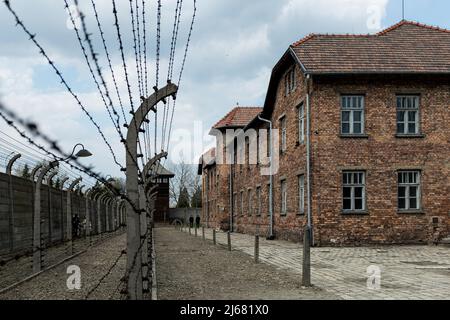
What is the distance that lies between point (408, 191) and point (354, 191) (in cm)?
204

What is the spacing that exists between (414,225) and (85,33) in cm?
1982

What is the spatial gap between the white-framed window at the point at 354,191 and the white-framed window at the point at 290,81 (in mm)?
4725

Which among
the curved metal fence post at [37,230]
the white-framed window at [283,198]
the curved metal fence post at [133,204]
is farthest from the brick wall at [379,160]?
the curved metal fence post at [133,204]

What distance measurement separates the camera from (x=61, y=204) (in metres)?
18.8

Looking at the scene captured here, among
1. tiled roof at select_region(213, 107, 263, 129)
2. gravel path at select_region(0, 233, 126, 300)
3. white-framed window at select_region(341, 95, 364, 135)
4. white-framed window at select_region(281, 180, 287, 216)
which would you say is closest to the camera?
gravel path at select_region(0, 233, 126, 300)

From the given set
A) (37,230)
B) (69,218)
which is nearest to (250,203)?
(69,218)

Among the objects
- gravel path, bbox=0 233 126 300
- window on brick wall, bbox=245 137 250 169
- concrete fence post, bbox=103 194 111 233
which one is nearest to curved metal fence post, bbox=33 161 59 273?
gravel path, bbox=0 233 126 300

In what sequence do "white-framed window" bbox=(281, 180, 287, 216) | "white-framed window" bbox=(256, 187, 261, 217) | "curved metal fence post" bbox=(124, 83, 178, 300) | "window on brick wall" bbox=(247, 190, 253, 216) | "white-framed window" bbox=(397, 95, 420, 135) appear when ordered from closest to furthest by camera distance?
"curved metal fence post" bbox=(124, 83, 178, 300)
"white-framed window" bbox=(397, 95, 420, 135)
"white-framed window" bbox=(281, 180, 287, 216)
"white-framed window" bbox=(256, 187, 261, 217)
"window on brick wall" bbox=(247, 190, 253, 216)

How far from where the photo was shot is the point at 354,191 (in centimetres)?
2159

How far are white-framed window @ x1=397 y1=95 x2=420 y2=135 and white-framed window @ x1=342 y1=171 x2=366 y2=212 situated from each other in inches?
92.6

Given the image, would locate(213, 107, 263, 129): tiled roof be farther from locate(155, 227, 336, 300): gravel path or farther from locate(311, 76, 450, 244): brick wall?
locate(155, 227, 336, 300): gravel path

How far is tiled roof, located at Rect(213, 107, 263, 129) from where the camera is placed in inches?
1790

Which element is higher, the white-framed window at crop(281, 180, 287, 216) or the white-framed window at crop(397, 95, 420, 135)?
the white-framed window at crop(397, 95, 420, 135)
